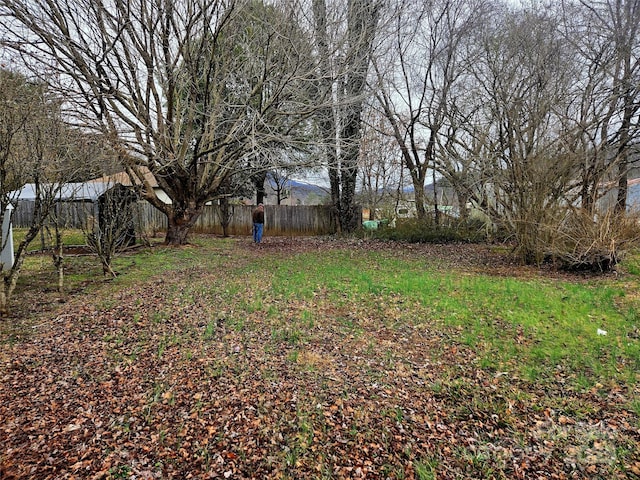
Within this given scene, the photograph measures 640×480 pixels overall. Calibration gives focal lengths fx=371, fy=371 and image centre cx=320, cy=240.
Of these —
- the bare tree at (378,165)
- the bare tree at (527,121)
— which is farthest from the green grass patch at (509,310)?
the bare tree at (378,165)

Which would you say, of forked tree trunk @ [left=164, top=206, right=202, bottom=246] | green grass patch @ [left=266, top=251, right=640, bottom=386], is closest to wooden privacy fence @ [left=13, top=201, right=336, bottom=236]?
forked tree trunk @ [left=164, top=206, right=202, bottom=246]

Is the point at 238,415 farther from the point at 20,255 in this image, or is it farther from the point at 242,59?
the point at 242,59

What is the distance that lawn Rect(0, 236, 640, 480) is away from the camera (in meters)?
2.20

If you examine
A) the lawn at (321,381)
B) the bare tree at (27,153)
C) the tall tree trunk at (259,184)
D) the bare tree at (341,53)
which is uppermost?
the bare tree at (341,53)

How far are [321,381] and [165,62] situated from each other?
7.02m

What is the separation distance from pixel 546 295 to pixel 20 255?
669 cm

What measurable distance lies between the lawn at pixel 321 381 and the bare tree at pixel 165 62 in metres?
3.52

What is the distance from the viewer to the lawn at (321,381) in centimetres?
220

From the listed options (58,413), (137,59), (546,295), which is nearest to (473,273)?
(546,295)

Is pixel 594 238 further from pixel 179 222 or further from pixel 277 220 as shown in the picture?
pixel 277 220

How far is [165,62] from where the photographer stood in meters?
7.30

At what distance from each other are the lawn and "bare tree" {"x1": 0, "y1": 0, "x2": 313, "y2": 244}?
3520 mm

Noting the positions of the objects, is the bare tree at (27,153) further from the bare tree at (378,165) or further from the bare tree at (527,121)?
the bare tree at (378,165)

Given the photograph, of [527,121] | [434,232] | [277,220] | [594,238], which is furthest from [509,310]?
[277,220]
